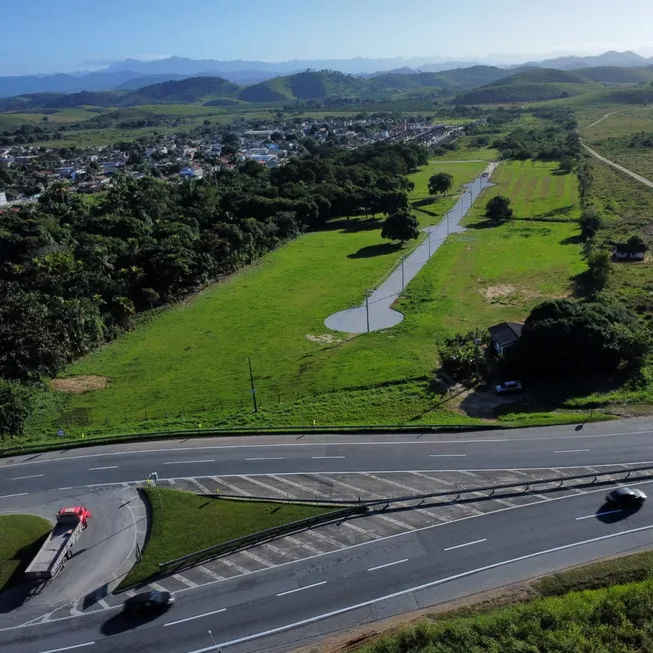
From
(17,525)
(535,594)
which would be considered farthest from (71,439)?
(535,594)

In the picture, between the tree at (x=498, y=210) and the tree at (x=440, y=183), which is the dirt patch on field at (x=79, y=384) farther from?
the tree at (x=440, y=183)

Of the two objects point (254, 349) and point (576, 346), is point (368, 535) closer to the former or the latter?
point (576, 346)

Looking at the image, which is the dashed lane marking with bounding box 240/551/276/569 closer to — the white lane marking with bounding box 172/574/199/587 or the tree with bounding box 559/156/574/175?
the white lane marking with bounding box 172/574/199/587

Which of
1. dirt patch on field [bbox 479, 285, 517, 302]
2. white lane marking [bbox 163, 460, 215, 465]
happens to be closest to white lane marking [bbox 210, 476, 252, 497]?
white lane marking [bbox 163, 460, 215, 465]

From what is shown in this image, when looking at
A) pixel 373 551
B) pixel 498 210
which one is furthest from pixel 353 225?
pixel 373 551

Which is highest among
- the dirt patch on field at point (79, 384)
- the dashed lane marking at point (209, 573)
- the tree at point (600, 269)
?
the tree at point (600, 269)

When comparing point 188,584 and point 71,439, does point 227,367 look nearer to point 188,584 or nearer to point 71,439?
point 71,439

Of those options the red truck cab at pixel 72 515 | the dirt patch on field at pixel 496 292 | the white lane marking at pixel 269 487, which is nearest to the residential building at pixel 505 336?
the dirt patch on field at pixel 496 292
